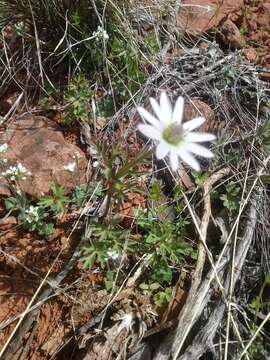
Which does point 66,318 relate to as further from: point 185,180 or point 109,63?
point 109,63

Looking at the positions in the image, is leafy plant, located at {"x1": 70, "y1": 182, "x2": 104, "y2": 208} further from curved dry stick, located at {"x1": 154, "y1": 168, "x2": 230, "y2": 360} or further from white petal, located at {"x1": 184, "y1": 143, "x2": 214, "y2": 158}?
white petal, located at {"x1": 184, "y1": 143, "x2": 214, "y2": 158}

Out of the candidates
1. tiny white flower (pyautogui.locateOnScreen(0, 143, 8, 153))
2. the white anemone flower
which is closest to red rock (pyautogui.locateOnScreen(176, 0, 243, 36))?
tiny white flower (pyautogui.locateOnScreen(0, 143, 8, 153))

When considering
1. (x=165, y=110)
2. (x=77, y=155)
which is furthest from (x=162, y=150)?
(x=77, y=155)

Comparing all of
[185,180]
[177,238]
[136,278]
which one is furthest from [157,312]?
[185,180]

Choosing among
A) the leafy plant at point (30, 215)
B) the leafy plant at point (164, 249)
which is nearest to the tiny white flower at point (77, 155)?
the leafy plant at point (30, 215)

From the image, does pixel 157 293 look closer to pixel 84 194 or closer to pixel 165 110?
pixel 84 194

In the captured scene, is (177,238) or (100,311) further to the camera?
(177,238)
